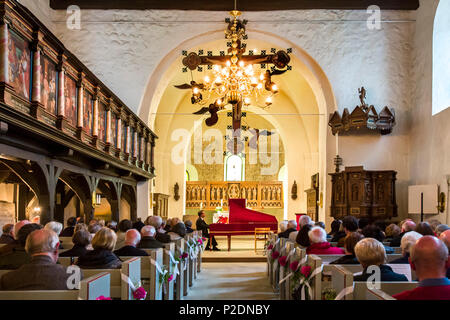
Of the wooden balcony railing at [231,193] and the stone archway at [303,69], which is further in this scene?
the wooden balcony railing at [231,193]

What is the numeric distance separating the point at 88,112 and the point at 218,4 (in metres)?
7.56

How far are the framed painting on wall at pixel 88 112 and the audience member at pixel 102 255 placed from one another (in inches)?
197

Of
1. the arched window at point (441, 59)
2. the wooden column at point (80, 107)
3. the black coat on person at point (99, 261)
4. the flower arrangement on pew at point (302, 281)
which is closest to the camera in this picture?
the black coat on person at point (99, 261)

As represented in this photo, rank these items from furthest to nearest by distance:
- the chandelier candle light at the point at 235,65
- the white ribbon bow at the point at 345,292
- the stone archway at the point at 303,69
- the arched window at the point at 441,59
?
the stone archway at the point at 303,69, the arched window at the point at 441,59, the chandelier candle light at the point at 235,65, the white ribbon bow at the point at 345,292

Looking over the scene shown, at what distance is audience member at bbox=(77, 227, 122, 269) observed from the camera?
4.76 meters

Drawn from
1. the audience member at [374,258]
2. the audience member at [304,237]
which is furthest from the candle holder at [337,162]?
the audience member at [374,258]

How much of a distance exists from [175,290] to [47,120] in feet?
11.0

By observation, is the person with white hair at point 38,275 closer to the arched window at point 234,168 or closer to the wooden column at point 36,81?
the wooden column at point 36,81

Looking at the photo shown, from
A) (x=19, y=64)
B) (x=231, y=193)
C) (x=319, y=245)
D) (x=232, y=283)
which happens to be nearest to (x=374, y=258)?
(x=319, y=245)

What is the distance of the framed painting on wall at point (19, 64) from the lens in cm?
640

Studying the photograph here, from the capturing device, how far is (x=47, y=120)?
7.61m

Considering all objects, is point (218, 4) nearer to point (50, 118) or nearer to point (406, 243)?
point (50, 118)

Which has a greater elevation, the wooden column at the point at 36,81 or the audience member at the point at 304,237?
the wooden column at the point at 36,81
